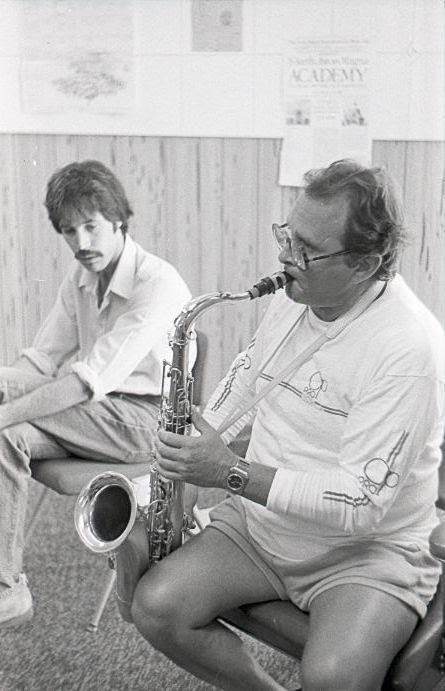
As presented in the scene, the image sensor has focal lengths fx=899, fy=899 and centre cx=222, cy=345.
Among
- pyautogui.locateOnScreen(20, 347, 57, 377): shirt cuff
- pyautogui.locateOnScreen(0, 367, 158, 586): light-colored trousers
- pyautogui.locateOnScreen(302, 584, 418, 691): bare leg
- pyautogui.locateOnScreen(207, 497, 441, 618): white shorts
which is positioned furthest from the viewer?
pyautogui.locateOnScreen(20, 347, 57, 377): shirt cuff

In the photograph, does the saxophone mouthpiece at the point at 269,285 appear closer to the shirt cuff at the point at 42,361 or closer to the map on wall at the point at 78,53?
the shirt cuff at the point at 42,361

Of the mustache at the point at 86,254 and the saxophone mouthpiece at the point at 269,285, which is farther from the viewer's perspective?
the mustache at the point at 86,254

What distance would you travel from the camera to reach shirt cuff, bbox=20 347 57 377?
262cm

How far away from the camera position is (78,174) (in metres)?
2.56

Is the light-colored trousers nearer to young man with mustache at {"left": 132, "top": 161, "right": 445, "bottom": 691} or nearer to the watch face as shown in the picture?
young man with mustache at {"left": 132, "top": 161, "right": 445, "bottom": 691}

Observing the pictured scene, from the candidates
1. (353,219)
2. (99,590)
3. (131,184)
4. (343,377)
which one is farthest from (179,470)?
(131,184)

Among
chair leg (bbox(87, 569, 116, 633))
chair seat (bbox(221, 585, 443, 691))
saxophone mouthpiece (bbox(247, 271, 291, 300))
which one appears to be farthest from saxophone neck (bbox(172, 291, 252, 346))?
chair leg (bbox(87, 569, 116, 633))

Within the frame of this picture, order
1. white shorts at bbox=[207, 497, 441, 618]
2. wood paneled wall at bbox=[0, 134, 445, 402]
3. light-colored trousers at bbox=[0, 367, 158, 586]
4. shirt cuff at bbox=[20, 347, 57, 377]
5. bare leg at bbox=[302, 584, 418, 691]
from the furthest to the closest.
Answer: wood paneled wall at bbox=[0, 134, 445, 402]
shirt cuff at bbox=[20, 347, 57, 377]
light-colored trousers at bbox=[0, 367, 158, 586]
white shorts at bbox=[207, 497, 441, 618]
bare leg at bbox=[302, 584, 418, 691]

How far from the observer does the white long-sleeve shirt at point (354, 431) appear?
1.54 m

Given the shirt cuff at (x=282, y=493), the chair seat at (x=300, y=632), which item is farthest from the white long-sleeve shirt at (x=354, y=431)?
the chair seat at (x=300, y=632)

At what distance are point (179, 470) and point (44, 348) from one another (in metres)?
1.13

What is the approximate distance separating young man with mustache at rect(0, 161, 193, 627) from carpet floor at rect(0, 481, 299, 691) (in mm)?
103

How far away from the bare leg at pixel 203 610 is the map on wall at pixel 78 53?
1.72 metres

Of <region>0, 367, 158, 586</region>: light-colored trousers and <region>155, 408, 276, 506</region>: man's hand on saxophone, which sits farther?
<region>0, 367, 158, 586</region>: light-colored trousers
